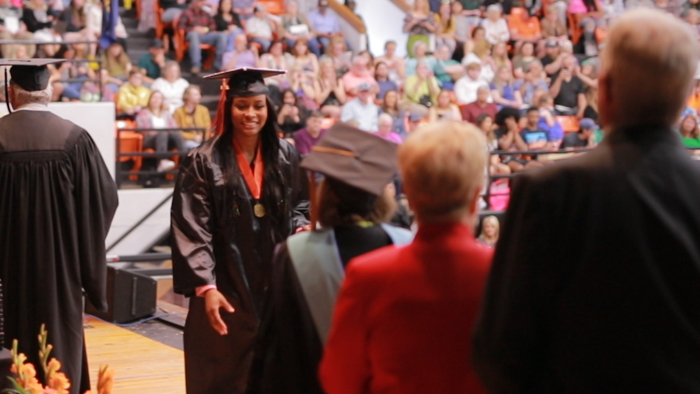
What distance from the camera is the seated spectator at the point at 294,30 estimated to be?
14.2 metres

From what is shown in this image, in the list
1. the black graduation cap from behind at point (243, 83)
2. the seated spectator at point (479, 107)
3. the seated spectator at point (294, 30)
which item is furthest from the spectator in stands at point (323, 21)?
the black graduation cap from behind at point (243, 83)

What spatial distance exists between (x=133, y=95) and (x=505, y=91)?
213 inches

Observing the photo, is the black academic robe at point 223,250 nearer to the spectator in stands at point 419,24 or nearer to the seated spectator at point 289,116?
the seated spectator at point 289,116

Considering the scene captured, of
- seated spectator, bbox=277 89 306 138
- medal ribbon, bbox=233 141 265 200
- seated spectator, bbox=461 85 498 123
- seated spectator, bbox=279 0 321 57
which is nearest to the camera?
medal ribbon, bbox=233 141 265 200

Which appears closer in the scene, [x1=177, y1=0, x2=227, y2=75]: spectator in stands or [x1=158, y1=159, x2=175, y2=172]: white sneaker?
[x1=158, y1=159, x2=175, y2=172]: white sneaker

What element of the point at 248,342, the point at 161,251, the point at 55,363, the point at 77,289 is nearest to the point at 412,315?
Result: the point at 55,363

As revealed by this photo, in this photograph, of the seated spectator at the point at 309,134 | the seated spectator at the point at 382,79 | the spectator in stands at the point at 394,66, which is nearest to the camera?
the seated spectator at the point at 309,134

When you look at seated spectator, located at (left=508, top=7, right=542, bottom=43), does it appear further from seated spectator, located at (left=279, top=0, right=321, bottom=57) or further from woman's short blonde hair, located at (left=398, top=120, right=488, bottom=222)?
woman's short blonde hair, located at (left=398, top=120, right=488, bottom=222)

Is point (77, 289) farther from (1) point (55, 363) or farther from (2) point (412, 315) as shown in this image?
(2) point (412, 315)

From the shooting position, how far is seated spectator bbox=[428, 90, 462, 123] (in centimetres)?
1332

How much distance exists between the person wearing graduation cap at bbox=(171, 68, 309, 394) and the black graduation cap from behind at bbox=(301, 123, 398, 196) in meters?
1.51

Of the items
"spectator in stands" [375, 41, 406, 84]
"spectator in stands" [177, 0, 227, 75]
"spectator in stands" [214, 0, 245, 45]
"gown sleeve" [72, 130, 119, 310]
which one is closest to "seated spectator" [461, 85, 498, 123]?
"spectator in stands" [375, 41, 406, 84]

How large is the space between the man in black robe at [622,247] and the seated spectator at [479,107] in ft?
38.1

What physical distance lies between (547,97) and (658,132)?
12.5 meters
